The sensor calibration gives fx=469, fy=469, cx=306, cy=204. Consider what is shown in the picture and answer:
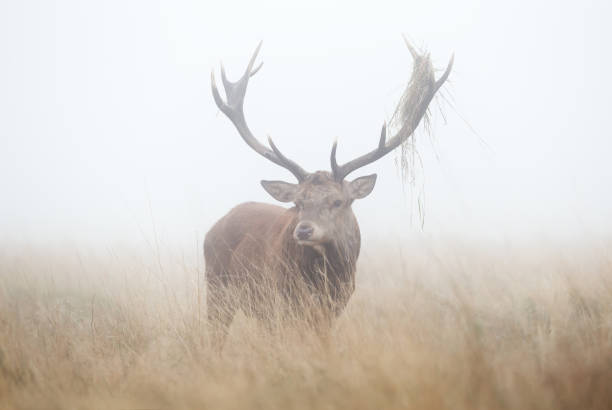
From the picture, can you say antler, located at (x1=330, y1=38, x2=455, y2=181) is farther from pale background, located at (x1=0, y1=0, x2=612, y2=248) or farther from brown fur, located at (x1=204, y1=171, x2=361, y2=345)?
brown fur, located at (x1=204, y1=171, x2=361, y2=345)

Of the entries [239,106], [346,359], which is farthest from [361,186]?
[346,359]

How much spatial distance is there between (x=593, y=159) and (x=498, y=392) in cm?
3844

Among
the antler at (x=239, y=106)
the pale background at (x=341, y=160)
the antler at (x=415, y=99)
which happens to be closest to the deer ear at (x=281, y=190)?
the antler at (x=239, y=106)

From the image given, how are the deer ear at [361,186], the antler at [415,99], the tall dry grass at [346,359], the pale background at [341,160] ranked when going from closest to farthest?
the tall dry grass at [346,359], the deer ear at [361,186], the antler at [415,99], the pale background at [341,160]

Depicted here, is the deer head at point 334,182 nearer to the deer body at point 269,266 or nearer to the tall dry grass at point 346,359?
the deer body at point 269,266

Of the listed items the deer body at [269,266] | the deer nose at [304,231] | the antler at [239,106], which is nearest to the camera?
the deer nose at [304,231]

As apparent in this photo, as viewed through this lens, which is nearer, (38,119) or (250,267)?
(250,267)

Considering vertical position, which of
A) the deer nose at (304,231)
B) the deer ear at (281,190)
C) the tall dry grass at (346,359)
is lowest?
the tall dry grass at (346,359)

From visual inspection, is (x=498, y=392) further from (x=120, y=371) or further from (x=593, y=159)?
(x=593, y=159)

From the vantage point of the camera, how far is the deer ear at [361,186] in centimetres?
429

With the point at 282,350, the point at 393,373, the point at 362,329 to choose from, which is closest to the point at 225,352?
the point at 282,350

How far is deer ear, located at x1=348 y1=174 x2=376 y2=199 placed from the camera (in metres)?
4.29

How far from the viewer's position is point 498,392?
172cm

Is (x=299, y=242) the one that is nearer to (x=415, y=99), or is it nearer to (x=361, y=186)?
(x=361, y=186)
